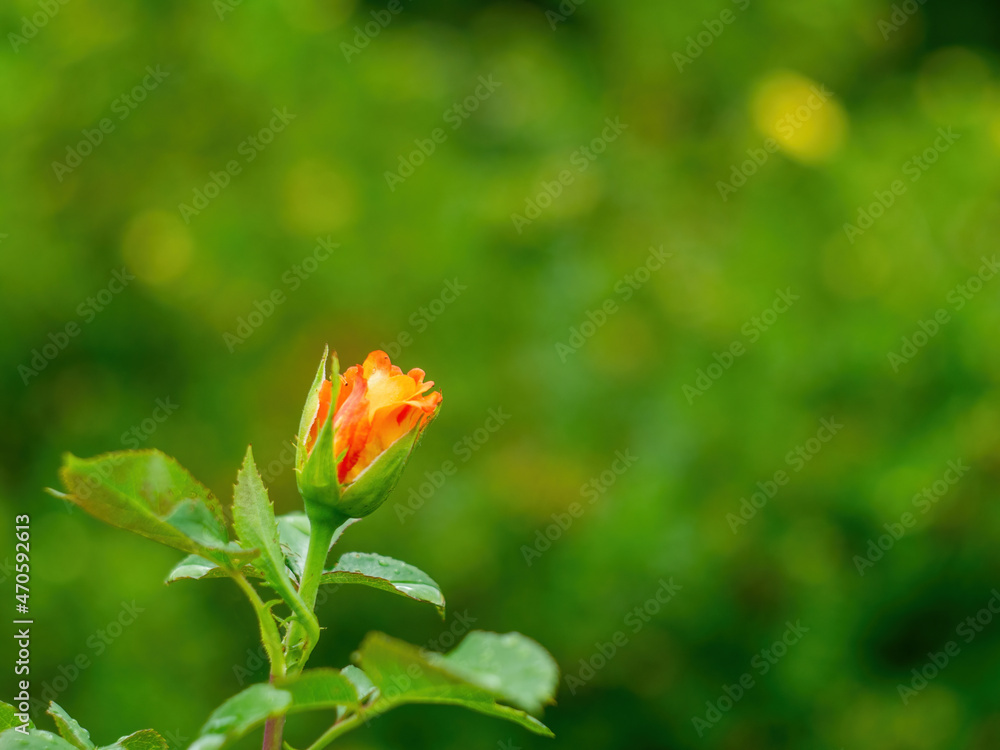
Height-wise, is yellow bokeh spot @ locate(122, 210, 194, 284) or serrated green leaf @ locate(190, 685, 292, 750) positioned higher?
serrated green leaf @ locate(190, 685, 292, 750)

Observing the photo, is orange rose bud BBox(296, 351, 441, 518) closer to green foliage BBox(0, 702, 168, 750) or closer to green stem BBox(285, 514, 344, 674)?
green stem BBox(285, 514, 344, 674)

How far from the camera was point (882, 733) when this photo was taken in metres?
2.39

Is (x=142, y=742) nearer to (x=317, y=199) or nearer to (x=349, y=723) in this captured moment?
(x=349, y=723)

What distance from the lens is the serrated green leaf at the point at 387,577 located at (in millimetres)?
589

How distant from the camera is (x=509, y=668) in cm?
44

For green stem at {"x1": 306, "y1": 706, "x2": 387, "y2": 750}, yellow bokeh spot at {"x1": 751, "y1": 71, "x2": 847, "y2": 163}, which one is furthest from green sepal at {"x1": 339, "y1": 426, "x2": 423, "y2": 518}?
yellow bokeh spot at {"x1": 751, "y1": 71, "x2": 847, "y2": 163}

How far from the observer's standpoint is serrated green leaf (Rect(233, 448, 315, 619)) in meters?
0.53

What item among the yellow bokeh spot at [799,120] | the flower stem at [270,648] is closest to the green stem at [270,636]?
the flower stem at [270,648]

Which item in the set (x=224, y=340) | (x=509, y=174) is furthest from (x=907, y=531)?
(x=224, y=340)

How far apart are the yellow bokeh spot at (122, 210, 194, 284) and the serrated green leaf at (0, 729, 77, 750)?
2315mm

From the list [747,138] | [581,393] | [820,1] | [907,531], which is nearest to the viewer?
[907,531]

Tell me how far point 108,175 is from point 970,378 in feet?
7.31

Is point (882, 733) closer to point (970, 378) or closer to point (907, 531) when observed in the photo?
point (907, 531)

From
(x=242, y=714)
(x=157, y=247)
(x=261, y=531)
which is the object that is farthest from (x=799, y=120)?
(x=242, y=714)
